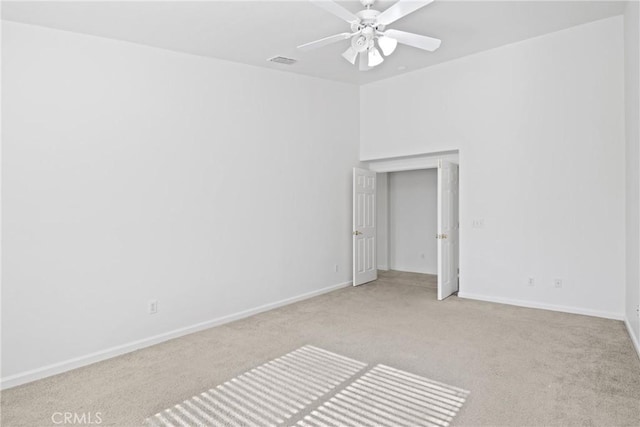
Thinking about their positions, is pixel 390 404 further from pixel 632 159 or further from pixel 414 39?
pixel 632 159

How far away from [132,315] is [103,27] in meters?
2.60

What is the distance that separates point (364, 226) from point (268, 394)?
12.6ft

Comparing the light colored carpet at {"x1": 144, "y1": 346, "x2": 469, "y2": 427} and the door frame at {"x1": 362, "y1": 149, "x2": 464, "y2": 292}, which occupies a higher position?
the door frame at {"x1": 362, "y1": 149, "x2": 464, "y2": 292}

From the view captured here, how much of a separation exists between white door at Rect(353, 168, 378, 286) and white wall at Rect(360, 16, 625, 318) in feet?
3.20

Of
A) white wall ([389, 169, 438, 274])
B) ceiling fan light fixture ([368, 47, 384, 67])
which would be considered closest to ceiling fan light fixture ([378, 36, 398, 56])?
ceiling fan light fixture ([368, 47, 384, 67])

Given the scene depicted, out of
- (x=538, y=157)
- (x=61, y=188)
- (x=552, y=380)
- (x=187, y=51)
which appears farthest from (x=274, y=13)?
(x=552, y=380)

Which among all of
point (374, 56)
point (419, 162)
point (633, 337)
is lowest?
point (633, 337)

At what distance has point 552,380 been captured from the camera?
2.82 m

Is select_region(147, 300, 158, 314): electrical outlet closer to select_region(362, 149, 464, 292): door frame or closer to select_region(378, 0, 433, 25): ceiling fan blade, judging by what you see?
select_region(378, 0, 433, 25): ceiling fan blade

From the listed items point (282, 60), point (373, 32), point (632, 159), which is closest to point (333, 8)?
point (373, 32)

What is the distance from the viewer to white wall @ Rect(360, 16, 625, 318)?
423cm

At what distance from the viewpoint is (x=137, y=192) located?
12.0 ft

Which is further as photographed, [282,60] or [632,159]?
[282,60]

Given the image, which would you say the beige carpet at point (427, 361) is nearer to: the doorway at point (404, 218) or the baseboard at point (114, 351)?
the baseboard at point (114, 351)
